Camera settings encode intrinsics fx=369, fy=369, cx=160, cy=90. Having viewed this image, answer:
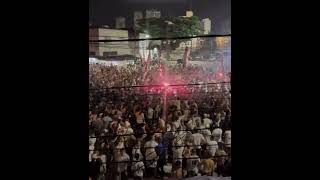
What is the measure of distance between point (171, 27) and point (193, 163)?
0.60m

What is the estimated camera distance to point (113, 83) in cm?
155

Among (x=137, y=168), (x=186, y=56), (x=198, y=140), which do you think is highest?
(x=186, y=56)

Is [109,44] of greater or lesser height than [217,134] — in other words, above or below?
above

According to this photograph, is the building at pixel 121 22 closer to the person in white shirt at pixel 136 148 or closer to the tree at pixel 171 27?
the tree at pixel 171 27

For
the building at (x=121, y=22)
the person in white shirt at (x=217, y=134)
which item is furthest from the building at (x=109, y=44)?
the person in white shirt at (x=217, y=134)

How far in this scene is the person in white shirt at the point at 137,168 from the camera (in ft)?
5.12

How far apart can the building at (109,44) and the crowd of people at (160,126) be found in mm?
68

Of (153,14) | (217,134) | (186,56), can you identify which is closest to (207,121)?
(217,134)

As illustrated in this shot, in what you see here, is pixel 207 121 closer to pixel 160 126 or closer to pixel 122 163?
pixel 160 126

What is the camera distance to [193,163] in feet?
5.28
